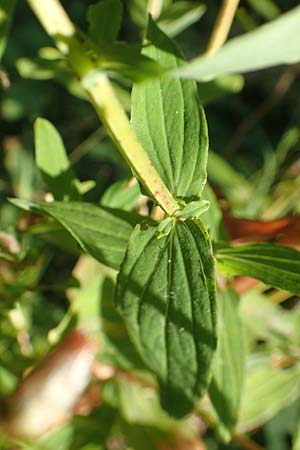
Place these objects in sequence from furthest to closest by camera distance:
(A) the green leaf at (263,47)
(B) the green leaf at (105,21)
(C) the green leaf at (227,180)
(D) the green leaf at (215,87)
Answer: (C) the green leaf at (227,180) → (D) the green leaf at (215,87) → (B) the green leaf at (105,21) → (A) the green leaf at (263,47)

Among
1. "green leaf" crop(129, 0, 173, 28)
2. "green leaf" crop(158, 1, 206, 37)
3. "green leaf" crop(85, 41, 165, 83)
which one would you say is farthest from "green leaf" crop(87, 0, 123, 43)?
"green leaf" crop(129, 0, 173, 28)

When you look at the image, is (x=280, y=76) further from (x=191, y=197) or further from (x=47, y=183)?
(x=191, y=197)

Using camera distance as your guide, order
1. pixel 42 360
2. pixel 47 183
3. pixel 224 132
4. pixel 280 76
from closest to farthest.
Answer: pixel 47 183, pixel 42 360, pixel 224 132, pixel 280 76

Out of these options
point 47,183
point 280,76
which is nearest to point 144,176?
point 47,183

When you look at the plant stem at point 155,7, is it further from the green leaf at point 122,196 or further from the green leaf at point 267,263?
the green leaf at point 267,263

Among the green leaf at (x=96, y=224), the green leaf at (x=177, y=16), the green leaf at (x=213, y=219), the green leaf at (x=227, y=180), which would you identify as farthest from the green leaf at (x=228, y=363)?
the green leaf at (x=227, y=180)
